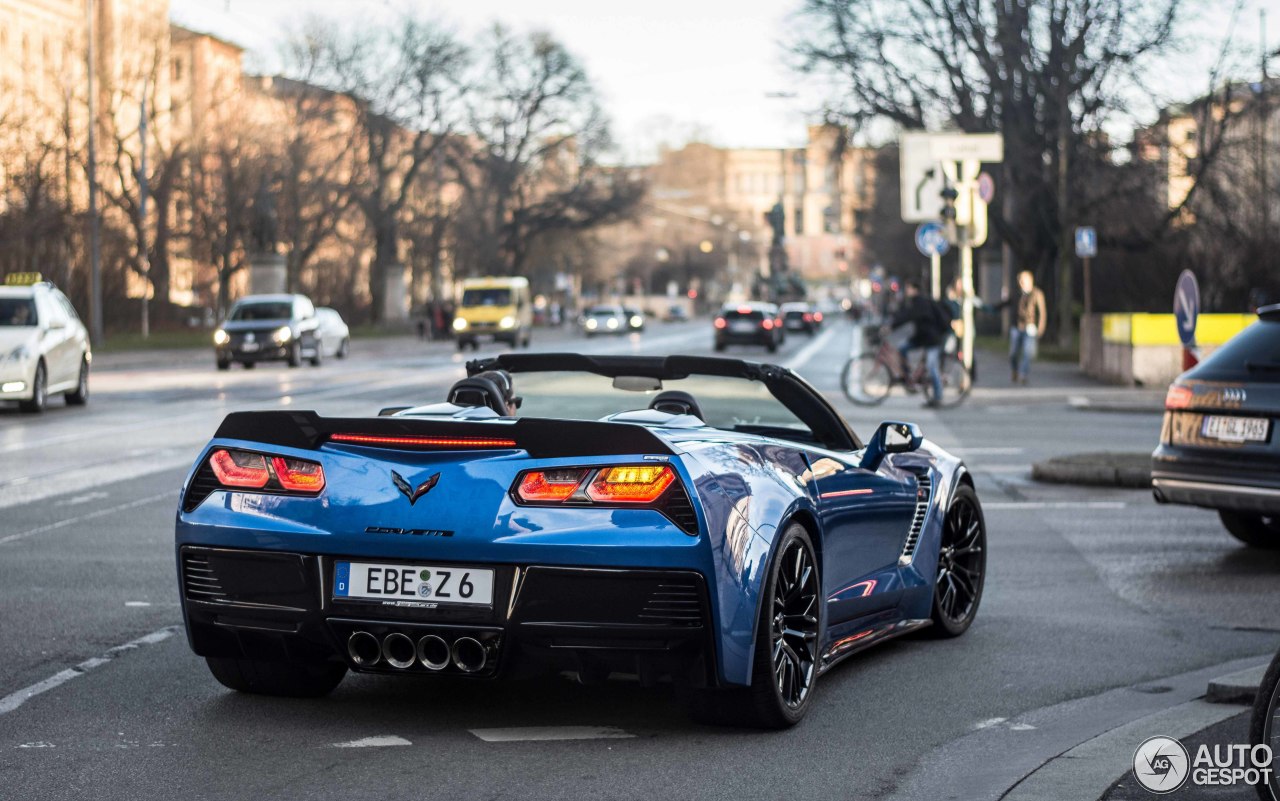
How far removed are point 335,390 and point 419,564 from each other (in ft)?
82.0

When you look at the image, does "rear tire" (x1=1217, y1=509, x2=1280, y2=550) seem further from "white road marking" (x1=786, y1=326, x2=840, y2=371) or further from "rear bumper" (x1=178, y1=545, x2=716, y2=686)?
"white road marking" (x1=786, y1=326, x2=840, y2=371)

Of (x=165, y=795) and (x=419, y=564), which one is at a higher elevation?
(x=419, y=564)

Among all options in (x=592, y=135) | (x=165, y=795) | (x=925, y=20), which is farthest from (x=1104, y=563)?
(x=592, y=135)

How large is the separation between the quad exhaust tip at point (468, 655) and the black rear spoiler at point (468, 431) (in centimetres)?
58

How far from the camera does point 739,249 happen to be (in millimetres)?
188125

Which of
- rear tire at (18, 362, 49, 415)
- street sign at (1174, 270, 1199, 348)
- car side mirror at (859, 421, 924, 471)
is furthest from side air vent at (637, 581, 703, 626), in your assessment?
rear tire at (18, 362, 49, 415)

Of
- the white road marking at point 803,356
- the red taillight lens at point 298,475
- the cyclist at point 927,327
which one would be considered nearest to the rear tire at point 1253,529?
the red taillight lens at point 298,475

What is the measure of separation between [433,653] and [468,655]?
0.11 meters

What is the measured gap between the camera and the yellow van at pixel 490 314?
61969 millimetres

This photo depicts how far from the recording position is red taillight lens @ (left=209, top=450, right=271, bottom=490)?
20.2ft

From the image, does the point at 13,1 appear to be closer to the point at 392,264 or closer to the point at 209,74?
the point at 209,74

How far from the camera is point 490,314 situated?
2446 inches

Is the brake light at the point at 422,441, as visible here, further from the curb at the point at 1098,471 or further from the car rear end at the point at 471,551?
the curb at the point at 1098,471

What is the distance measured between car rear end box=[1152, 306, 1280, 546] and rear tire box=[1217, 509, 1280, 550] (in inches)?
39.4
